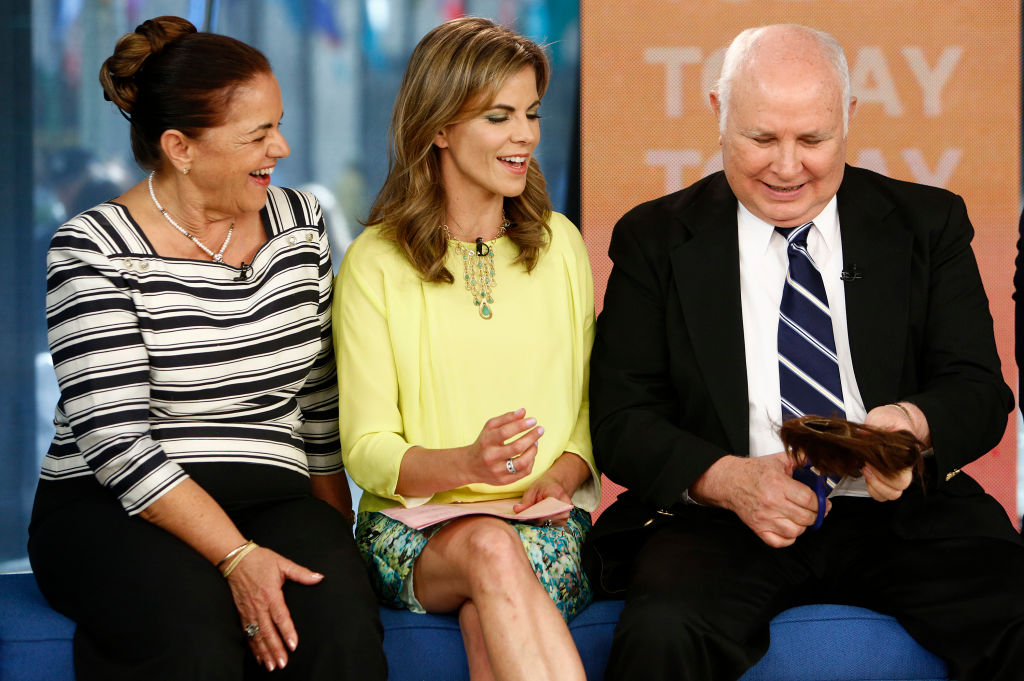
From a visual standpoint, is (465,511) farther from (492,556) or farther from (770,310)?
(770,310)

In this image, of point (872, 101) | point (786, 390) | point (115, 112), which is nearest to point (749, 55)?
point (786, 390)

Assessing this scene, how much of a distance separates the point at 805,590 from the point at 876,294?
710 millimetres

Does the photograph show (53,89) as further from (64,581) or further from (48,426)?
(64,581)

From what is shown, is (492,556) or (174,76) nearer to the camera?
(492,556)

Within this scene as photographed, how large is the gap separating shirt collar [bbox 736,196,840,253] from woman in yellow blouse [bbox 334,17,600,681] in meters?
0.44

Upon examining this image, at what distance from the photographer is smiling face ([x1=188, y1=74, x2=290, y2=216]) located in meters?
2.69

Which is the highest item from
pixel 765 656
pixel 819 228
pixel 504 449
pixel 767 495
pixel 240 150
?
pixel 240 150

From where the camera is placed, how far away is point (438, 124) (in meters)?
2.86

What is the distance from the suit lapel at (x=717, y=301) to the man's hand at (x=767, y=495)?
17 cm

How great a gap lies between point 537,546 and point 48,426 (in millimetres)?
2639

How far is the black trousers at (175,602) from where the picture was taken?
90.4 inches

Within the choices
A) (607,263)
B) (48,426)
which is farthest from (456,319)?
(48,426)

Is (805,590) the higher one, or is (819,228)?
(819,228)

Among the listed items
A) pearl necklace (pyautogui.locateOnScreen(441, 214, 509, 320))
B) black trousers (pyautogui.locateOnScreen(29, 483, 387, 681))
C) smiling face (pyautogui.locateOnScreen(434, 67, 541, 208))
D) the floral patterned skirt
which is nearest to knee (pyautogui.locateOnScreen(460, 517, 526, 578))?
the floral patterned skirt
